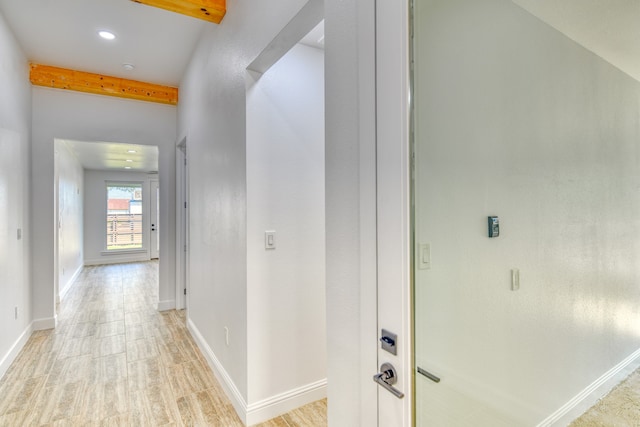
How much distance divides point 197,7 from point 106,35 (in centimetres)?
125

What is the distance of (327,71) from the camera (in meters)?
1.18

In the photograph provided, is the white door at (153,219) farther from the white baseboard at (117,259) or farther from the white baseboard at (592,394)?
the white baseboard at (592,394)

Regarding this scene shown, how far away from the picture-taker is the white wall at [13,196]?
2.63m

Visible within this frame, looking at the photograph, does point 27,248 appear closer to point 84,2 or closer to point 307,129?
point 84,2

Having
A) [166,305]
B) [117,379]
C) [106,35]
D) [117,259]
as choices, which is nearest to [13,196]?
[106,35]

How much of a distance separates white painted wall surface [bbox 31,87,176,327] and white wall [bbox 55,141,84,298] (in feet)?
3.03

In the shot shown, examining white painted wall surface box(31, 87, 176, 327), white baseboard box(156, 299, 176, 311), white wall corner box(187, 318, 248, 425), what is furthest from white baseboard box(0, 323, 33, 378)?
white wall corner box(187, 318, 248, 425)

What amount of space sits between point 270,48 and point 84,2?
1.85m

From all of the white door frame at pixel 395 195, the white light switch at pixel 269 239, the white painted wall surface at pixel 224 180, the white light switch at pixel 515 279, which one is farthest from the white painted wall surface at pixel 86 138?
Answer: the white light switch at pixel 515 279

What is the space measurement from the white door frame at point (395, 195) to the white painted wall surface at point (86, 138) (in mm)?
3914

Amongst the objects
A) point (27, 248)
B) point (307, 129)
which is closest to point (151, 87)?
point (27, 248)

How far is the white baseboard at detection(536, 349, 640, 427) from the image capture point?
66 centimetres

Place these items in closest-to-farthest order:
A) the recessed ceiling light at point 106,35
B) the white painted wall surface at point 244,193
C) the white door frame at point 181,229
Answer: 1. the white painted wall surface at point 244,193
2. the recessed ceiling light at point 106,35
3. the white door frame at point 181,229

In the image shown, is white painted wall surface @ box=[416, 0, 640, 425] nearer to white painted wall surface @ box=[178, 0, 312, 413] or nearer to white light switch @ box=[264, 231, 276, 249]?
white painted wall surface @ box=[178, 0, 312, 413]
